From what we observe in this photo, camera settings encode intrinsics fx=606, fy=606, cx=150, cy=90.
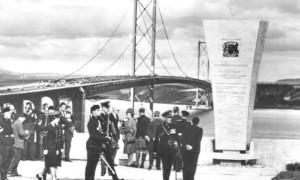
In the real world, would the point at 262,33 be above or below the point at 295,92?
above

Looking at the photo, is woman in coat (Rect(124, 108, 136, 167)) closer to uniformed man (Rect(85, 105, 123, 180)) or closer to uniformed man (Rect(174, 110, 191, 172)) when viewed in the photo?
uniformed man (Rect(174, 110, 191, 172))

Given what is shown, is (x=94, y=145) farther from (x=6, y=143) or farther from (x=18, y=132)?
(x=18, y=132)

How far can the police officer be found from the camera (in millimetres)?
7852

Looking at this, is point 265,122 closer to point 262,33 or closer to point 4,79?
point 4,79

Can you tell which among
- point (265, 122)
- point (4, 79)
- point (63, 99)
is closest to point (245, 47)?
point (4, 79)

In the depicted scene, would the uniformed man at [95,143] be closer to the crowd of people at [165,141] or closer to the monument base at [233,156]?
the crowd of people at [165,141]

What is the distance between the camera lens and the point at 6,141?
318 inches

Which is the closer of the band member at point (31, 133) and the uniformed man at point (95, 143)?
the uniformed man at point (95, 143)

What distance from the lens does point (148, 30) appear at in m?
31.8

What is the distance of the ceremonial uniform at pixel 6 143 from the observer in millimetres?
8000

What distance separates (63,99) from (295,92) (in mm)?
6705

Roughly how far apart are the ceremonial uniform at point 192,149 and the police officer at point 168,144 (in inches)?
11.5

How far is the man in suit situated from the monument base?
8.28 ft

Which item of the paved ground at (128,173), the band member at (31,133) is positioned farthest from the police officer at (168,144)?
the band member at (31,133)
